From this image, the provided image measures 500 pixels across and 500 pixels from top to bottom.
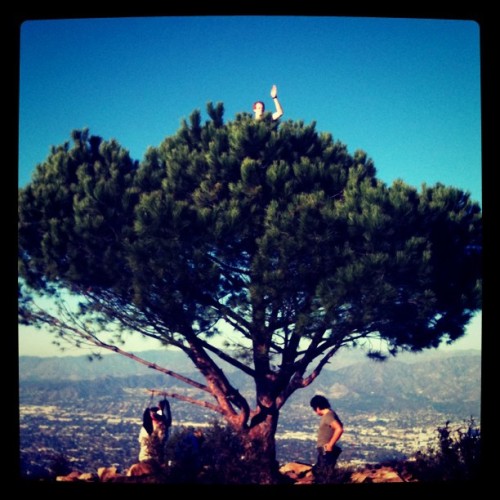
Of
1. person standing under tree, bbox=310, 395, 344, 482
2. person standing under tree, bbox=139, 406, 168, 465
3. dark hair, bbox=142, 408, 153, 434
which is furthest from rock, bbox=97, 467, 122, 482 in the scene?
person standing under tree, bbox=310, 395, 344, 482

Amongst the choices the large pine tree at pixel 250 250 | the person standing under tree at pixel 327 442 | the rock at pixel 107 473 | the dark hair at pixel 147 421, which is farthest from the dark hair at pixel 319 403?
the rock at pixel 107 473

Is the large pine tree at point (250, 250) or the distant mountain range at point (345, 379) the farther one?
the distant mountain range at point (345, 379)

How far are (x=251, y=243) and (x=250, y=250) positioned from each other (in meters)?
0.09

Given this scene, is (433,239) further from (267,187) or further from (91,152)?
(91,152)

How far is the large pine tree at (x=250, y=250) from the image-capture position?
6.27 m

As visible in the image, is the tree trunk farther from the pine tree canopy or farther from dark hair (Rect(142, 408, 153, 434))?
dark hair (Rect(142, 408, 153, 434))

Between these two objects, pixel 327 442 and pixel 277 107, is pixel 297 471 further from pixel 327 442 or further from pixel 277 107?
pixel 277 107

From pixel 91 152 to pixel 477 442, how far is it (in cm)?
591

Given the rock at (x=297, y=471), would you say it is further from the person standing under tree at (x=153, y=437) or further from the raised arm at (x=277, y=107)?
the raised arm at (x=277, y=107)

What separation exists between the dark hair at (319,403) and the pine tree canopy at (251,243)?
2.44 feet

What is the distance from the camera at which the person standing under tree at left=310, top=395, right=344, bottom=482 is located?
610 cm

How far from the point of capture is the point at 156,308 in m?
6.80
